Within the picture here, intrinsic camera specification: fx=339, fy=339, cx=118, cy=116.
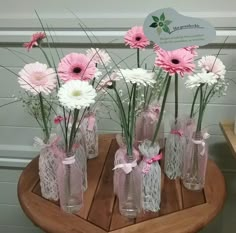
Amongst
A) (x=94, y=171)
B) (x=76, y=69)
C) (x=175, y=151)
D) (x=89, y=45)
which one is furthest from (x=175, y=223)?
(x=89, y=45)

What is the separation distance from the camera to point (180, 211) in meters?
0.99

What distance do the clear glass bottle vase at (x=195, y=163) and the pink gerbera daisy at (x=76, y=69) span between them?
0.40 m

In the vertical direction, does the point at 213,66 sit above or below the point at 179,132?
above

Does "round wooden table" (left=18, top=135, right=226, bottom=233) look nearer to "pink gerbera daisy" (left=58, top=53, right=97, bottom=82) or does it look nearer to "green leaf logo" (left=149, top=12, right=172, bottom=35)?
"pink gerbera daisy" (left=58, top=53, right=97, bottom=82)

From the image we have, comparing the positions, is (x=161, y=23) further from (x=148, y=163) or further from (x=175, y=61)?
(x=148, y=163)

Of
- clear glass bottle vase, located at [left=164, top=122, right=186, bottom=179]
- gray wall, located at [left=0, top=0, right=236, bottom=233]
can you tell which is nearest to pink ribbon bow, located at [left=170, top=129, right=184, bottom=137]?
clear glass bottle vase, located at [left=164, top=122, right=186, bottom=179]

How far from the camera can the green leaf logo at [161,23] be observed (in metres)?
0.89

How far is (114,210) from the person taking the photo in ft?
3.28

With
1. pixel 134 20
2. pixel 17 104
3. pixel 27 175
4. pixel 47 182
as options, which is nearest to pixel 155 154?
pixel 47 182

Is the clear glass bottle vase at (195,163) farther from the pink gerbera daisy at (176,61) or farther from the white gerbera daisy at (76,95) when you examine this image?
the white gerbera daisy at (76,95)

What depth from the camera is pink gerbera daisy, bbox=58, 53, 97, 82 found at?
2.76 ft

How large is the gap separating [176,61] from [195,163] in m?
0.38

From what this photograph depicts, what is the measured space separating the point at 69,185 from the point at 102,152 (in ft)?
1.28

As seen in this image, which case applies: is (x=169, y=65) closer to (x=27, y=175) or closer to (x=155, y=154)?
(x=155, y=154)
